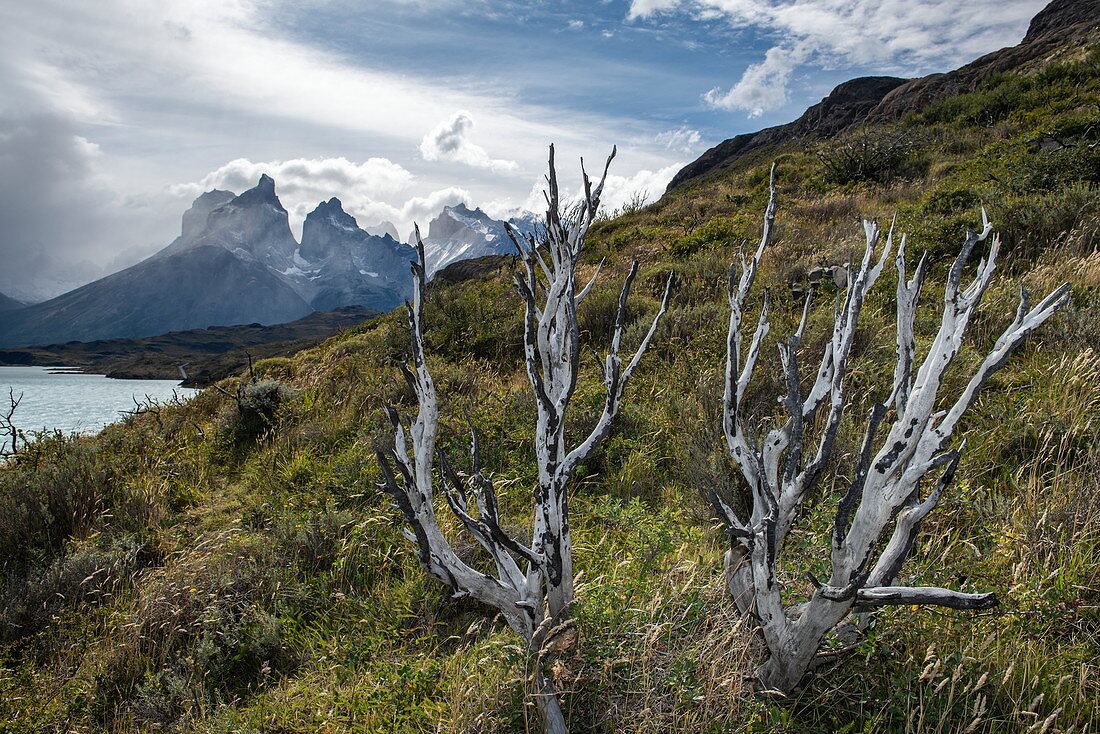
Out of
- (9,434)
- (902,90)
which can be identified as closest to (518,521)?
(9,434)

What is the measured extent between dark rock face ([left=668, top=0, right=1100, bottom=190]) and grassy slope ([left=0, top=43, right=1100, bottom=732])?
25.7 m

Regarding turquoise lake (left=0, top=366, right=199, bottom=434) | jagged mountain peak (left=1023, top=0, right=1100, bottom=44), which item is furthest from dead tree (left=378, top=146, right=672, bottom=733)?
jagged mountain peak (left=1023, top=0, right=1100, bottom=44)

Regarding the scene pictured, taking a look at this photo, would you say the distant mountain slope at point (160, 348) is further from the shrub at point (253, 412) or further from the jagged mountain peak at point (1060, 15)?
the jagged mountain peak at point (1060, 15)

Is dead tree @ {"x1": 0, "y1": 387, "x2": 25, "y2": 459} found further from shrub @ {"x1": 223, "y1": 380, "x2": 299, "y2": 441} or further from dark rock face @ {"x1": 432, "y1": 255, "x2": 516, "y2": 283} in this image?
dark rock face @ {"x1": 432, "y1": 255, "x2": 516, "y2": 283}

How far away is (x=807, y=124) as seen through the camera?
47375mm

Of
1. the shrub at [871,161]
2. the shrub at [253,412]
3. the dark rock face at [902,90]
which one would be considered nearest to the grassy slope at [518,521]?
the shrub at [253,412]

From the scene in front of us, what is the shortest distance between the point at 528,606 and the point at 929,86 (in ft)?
118

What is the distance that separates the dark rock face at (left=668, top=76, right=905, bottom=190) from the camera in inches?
1695

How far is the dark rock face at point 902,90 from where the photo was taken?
23969 mm

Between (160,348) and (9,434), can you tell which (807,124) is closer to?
(9,434)

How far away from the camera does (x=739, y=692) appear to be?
1884 millimetres

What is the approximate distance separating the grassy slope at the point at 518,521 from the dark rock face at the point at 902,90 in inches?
1012

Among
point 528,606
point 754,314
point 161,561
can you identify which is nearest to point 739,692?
point 528,606

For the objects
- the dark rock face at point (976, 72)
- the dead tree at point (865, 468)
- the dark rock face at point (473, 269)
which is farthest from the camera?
the dark rock face at point (976, 72)
